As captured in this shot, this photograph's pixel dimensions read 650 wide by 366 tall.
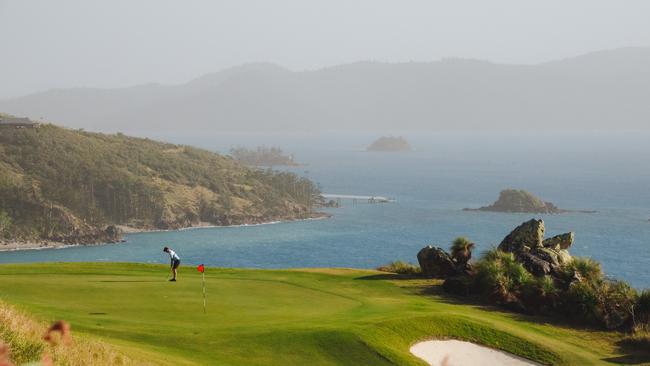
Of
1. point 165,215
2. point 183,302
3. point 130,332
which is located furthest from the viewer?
point 165,215

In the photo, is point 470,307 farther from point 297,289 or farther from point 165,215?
point 165,215

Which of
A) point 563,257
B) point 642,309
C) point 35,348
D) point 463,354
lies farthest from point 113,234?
point 35,348

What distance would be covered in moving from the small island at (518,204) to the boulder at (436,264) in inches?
6227

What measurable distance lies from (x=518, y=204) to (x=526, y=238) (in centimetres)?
16043

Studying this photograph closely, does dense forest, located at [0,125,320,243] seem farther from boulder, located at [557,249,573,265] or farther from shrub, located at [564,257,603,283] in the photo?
shrub, located at [564,257,603,283]

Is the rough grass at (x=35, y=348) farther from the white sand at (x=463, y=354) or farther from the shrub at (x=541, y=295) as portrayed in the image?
the shrub at (x=541, y=295)

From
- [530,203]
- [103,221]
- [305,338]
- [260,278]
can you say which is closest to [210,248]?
[103,221]

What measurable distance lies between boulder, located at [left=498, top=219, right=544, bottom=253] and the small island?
157156 millimetres

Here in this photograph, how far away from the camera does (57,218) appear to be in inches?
6156

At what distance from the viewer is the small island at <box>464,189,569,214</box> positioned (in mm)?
190250

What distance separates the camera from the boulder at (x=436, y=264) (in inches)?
1391

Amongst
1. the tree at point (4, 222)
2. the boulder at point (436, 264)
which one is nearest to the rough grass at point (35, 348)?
the boulder at point (436, 264)

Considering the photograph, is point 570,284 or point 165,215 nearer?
point 570,284

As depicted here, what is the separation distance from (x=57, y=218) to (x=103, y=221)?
34.4 ft
